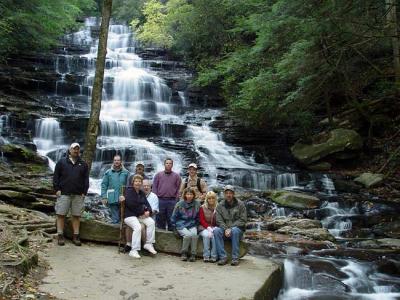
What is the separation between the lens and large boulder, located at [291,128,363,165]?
1908 centimetres

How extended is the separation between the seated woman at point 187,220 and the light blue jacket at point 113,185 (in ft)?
3.69

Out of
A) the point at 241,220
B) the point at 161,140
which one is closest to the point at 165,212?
the point at 241,220

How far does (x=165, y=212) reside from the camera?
8539 millimetres

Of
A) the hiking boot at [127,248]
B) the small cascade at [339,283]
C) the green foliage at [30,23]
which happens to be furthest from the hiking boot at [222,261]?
the green foliage at [30,23]

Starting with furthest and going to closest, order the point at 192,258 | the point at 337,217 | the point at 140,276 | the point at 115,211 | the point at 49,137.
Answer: the point at 49,137, the point at 337,217, the point at 115,211, the point at 192,258, the point at 140,276

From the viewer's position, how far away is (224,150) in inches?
806

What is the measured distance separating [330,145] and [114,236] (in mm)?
13088

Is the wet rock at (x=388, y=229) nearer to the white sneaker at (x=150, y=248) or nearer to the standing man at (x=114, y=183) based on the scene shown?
the white sneaker at (x=150, y=248)

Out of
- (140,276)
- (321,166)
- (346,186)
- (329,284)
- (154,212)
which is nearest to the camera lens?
(140,276)

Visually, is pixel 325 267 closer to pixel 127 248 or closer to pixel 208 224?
pixel 208 224

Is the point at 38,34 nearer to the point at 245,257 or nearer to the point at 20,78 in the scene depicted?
Result: the point at 20,78

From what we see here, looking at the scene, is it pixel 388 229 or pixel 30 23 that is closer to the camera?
pixel 388 229

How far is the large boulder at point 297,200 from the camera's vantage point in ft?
A: 47.6

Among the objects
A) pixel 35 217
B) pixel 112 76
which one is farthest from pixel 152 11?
pixel 35 217
